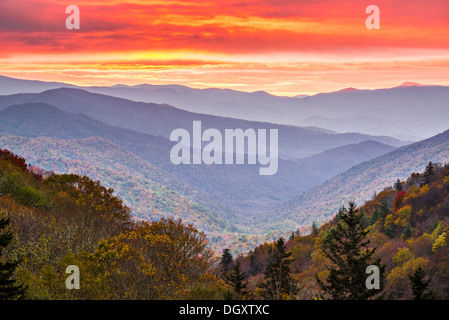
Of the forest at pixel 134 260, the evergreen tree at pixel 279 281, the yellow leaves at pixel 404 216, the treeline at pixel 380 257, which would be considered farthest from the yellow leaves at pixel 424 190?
the evergreen tree at pixel 279 281

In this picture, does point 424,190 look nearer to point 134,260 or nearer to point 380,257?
point 380,257

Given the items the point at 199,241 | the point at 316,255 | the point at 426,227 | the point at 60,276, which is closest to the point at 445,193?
the point at 426,227

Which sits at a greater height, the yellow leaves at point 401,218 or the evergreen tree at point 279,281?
the yellow leaves at point 401,218

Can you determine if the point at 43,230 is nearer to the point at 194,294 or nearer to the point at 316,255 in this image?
the point at 194,294

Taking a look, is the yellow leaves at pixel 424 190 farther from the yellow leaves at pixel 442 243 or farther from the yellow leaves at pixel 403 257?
the yellow leaves at pixel 442 243

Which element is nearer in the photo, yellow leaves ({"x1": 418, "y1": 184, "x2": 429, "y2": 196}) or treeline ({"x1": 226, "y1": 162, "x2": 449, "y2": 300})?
treeline ({"x1": 226, "y1": 162, "x2": 449, "y2": 300})

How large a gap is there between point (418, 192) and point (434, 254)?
43309 millimetres

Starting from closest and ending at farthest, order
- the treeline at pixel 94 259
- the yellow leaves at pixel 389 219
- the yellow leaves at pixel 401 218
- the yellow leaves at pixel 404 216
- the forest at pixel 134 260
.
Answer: the treeline at pixel 94 259, the forest at pixel 134 260, the yellow leaves at pixel 404 216, the yellow leaves at pixel 401 218, the yellow leaves at pixel 389 219

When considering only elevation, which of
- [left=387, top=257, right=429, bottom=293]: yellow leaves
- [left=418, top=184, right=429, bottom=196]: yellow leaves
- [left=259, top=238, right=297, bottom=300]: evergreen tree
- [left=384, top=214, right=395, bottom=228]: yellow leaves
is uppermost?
[left=418, top=184, right=429, bottom=196]: yellow leaves

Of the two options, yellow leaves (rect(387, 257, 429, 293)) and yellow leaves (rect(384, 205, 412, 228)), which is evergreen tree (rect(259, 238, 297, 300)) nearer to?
yellow leaves (rect(387, 257, 429, 293))

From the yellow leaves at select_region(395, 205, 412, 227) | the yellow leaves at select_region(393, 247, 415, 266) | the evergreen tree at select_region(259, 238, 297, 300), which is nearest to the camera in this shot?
the evergreen tree at select_region(259, 238, 297, 300)

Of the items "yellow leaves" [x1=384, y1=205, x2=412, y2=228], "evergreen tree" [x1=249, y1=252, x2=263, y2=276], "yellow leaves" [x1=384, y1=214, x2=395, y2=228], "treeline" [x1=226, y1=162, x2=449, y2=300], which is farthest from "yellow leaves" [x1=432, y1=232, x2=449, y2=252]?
"evergreen tree" [x1=249, y1=252, x2=263, y2=276]

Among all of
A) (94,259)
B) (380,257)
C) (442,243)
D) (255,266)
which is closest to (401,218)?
(255,266)
